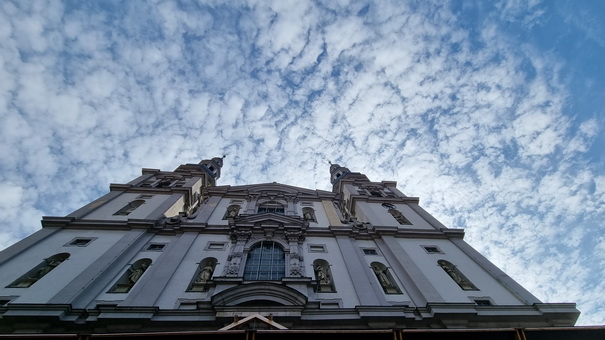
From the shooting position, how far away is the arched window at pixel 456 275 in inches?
651

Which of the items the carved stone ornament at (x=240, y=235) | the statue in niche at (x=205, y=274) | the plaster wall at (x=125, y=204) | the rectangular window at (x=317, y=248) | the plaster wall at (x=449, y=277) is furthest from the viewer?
the plaster wall at (x=125, y=204)

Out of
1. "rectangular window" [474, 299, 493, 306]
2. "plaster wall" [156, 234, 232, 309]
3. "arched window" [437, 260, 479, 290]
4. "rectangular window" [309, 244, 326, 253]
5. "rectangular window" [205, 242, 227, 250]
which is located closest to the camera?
"plaster wall" [156, 234, 232, 309]

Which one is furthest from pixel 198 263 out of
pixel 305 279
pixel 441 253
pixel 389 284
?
pixel 441 253

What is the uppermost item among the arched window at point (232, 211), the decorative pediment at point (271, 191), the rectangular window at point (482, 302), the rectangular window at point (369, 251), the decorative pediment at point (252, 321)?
the decorative pediment at point (271, 191)

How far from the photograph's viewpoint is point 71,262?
16.1 m

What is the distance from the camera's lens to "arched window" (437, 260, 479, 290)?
16.5m

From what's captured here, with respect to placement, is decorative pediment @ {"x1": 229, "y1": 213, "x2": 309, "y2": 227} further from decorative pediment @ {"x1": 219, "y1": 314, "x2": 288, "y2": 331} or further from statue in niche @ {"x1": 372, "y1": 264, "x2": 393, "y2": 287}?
decorative pediment @ {"x1": 219, "y1": 314, "x2": 288, "y2": 331}

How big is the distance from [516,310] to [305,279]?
993cm

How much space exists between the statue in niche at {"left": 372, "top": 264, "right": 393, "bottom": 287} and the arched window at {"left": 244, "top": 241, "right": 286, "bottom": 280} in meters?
5.44

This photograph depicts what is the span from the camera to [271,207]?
87.8 feet

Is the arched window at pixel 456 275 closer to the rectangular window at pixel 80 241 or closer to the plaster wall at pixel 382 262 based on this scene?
the plaster wall at pixel 382 262

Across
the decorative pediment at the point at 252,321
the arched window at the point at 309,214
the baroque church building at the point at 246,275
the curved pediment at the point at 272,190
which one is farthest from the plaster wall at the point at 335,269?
the curved pediment at the point at 272,190

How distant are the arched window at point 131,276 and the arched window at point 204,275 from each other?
2.94 meters

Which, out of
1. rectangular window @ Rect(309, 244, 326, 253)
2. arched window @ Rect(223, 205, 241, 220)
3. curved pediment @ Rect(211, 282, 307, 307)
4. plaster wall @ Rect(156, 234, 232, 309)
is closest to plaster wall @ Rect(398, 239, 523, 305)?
rectangular window @ Rect(309, 244, 326, 253)
